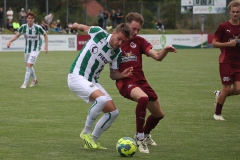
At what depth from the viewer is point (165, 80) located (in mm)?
19734

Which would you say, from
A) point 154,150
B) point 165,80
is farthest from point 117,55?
point 165,80

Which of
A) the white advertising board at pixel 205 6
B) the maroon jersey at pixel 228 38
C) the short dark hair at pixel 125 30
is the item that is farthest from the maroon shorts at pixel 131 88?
the white advertising board at pixel 205 6

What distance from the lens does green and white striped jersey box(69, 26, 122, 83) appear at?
316 inches

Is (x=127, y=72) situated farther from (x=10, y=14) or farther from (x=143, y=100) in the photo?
(x=10, y=14)

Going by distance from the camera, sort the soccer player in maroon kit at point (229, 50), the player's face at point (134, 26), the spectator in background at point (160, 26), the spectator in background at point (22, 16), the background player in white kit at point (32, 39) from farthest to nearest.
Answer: the spectator in background at point (160, 26) → the spectator in background at point (22, 16) → the background player in white kit at point (32, 39) → the soccer player in maroon kit at point (229, 50) → the player's face at point (134, 26)

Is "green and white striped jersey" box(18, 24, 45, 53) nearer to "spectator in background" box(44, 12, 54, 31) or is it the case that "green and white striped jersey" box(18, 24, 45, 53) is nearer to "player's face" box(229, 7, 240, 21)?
"player's face" box(229, 7, 240, 21)

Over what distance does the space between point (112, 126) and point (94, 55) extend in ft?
8.46

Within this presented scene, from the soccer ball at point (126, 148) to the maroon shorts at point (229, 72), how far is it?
384 cm

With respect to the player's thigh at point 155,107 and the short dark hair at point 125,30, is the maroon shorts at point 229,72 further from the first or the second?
the short dark hair at point 125,30

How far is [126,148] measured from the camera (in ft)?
25.2

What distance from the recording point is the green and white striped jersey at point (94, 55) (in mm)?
8023

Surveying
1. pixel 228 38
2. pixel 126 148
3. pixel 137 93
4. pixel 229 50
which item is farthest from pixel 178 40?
pixel 126 148

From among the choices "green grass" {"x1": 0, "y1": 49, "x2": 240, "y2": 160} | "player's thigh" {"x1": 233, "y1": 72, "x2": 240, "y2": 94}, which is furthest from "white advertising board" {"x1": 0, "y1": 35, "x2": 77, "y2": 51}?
"player's thigh" {"x1": 233, "y1": 72, "x2": 240, "y2": 94}

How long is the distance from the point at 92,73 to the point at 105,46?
0.41 m
